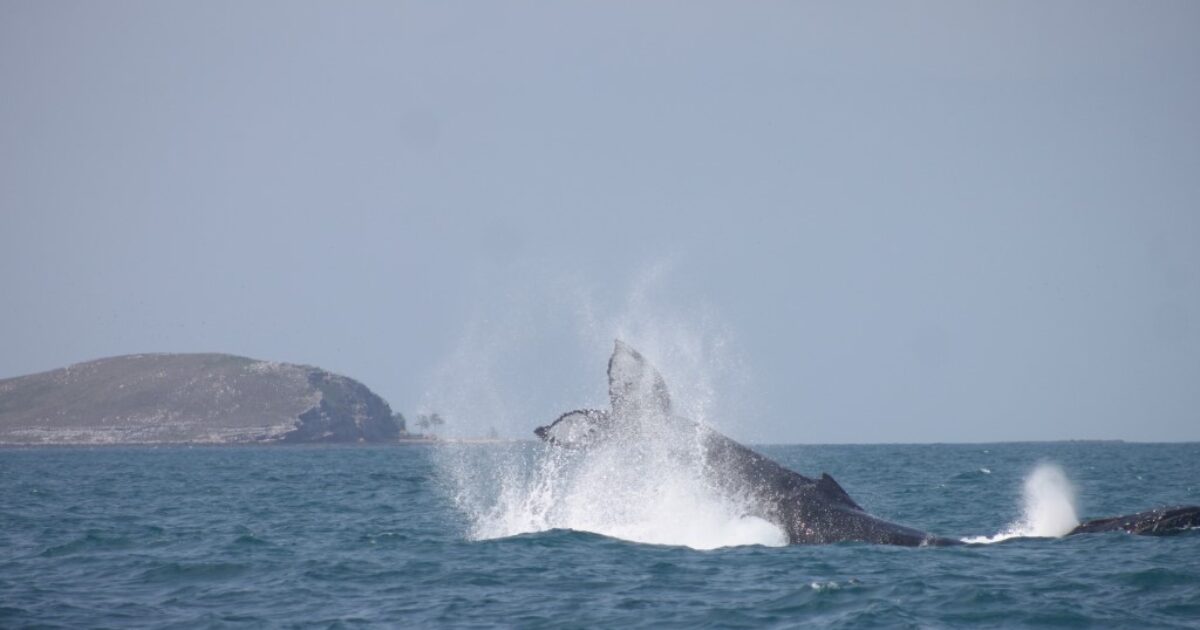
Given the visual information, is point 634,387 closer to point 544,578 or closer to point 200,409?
point 544,578

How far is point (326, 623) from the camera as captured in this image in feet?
47.5

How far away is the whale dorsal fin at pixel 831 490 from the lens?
62.8 feet

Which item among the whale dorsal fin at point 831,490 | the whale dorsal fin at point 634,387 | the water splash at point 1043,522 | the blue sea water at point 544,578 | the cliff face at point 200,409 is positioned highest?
the cliff face at point 200,409

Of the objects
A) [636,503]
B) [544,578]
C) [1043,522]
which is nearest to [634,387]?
[544,578]

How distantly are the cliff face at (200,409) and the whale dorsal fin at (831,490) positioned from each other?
16148 cm

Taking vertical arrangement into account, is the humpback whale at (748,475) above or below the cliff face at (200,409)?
below

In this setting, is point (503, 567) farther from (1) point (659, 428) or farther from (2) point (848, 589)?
(2) point (848, 589)

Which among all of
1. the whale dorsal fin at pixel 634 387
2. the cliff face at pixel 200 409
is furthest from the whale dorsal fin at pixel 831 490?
the cliff face at pixel 200 409

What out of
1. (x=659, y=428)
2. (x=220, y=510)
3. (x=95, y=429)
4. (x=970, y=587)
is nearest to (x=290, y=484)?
(x=220, y=510)

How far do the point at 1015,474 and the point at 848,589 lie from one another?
40.0 metres

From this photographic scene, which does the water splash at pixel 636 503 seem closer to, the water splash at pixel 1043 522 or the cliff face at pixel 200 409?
the water splash at pixel 1043 522

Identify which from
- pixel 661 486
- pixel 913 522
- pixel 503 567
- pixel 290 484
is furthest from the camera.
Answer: pixel 290 484

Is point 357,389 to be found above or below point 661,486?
above

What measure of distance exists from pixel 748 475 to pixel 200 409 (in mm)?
179622
